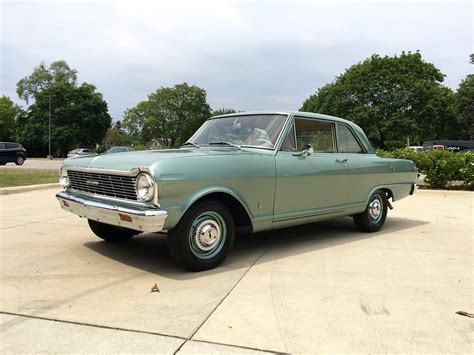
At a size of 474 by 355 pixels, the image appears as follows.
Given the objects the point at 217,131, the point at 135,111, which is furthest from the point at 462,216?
the point at 135,111

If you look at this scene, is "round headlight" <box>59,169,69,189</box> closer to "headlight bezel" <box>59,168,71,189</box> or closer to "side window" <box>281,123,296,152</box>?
"headlight bezel" <box>59,168,71,189</box>

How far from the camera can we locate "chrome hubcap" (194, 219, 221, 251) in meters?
4.32

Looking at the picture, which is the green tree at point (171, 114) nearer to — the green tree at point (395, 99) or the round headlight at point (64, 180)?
the green tree at point (395, 99)

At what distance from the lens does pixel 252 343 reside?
9.48ft

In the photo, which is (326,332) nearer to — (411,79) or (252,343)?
(252,343)

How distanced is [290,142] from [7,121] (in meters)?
62.0

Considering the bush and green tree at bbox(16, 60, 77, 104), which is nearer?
the bush

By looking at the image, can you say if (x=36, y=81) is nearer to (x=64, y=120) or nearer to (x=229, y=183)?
(x=64, y=120)

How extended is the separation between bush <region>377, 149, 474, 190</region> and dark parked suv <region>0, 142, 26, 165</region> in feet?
77.5

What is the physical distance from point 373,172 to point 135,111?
202 ft

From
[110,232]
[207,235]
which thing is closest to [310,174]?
[207,235]

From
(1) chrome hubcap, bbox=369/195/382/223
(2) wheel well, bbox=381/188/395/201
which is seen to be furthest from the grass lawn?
(2) wheel well, bbox=381/188/395/201

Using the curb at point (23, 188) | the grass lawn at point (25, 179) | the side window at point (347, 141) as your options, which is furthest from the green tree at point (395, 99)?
the side window at point (347, 141)

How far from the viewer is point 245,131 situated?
211 inches
